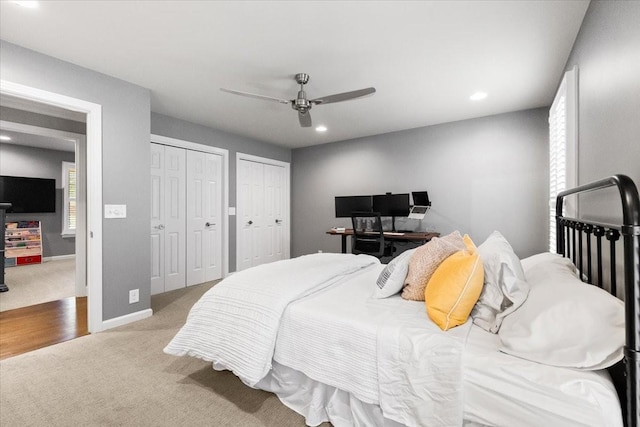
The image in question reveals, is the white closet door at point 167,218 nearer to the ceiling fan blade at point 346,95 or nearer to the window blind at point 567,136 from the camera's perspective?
the ceiling fan blade at point 346,95

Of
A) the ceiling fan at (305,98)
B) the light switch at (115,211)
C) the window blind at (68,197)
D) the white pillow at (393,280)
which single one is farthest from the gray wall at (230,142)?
the window blind at (68,197)

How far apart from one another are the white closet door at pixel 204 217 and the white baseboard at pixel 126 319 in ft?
4.21

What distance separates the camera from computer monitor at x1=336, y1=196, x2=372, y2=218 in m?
4.89

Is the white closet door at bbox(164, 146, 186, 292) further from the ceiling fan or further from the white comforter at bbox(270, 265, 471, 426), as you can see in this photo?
the white comforter at bbox(270, 265, 471, 426)

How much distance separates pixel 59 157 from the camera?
22.1 feet

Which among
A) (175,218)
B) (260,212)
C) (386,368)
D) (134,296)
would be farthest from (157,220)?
(386,368)

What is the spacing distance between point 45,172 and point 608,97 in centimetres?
910

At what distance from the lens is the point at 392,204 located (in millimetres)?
4633

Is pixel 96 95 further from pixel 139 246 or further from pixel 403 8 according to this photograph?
pixel 403 8

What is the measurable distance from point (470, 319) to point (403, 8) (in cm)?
196

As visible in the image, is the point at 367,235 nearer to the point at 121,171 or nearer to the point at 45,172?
the point at 121,171

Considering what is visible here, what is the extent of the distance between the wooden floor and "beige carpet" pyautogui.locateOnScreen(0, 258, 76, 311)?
0.34 metres


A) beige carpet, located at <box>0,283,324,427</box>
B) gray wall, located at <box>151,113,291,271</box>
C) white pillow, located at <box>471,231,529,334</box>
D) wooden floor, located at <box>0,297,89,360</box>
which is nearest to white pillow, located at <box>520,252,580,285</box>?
white pillow, located at <box>471,231,529,334</box>

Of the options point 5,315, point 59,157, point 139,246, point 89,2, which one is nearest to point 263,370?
point 139,246
